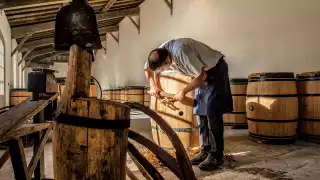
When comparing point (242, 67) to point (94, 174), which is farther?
point (242, 67)

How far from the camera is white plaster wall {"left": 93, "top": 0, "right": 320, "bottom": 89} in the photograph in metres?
4.92

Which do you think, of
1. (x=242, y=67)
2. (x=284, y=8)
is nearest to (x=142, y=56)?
(x=242, y=67)

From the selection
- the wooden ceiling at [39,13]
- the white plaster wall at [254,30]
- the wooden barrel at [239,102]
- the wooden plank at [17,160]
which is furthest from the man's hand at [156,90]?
the wooden ceiling at [39,13]

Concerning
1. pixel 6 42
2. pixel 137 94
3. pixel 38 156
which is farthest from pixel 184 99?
pixel 137 94

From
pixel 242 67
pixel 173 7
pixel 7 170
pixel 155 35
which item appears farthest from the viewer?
pixel 155 35

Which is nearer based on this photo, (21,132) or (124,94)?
(21,132)

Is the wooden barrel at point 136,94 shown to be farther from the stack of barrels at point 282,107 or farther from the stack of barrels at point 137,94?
the stack of barrels at point 282,107

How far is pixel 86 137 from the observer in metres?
1.01

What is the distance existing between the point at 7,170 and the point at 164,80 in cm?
172

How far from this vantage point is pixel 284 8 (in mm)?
5348

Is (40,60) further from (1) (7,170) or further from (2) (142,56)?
(1) (7,170)

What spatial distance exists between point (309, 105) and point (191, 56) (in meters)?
2.32

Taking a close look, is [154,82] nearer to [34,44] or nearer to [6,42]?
[6,42]

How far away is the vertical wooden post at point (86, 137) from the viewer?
101cm
